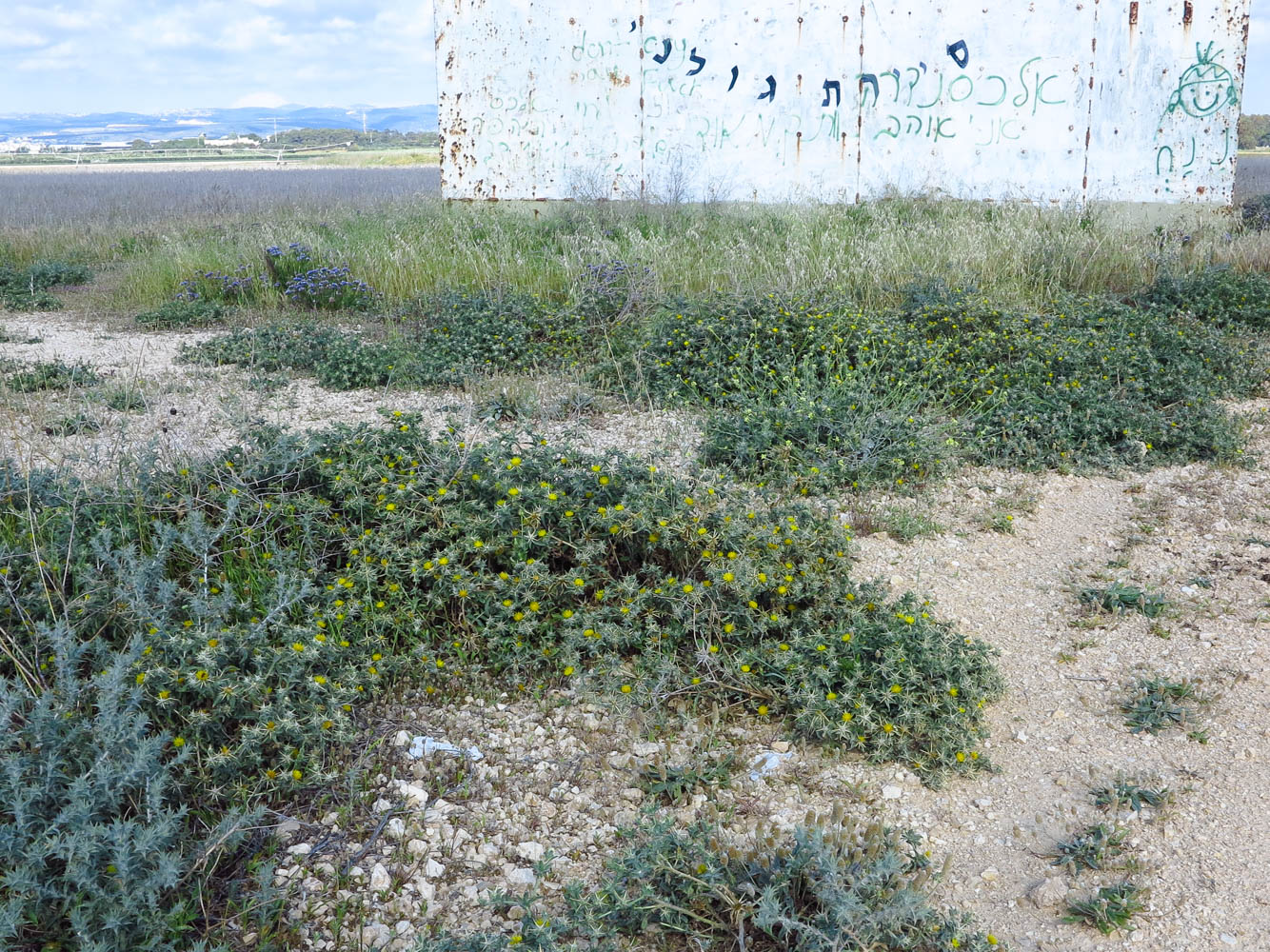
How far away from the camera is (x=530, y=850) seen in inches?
94.6

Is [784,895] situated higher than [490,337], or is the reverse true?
[490,337]

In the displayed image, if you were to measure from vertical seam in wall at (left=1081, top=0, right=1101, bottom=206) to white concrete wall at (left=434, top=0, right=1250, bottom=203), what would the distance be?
0.02 metres

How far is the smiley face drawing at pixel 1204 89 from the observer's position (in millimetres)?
10219

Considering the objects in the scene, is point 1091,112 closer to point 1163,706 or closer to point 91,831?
point 1163,706

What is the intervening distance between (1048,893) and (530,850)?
1224mm

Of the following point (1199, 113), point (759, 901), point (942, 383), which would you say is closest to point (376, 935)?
point (759, 901)

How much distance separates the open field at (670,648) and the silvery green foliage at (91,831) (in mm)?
13

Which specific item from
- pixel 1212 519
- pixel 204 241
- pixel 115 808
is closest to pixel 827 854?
pixel 115 808

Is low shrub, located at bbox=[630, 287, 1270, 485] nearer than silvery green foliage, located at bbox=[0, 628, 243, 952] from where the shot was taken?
No

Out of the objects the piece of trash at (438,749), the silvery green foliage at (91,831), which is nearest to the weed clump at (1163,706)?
the piece of trash at (438,749)

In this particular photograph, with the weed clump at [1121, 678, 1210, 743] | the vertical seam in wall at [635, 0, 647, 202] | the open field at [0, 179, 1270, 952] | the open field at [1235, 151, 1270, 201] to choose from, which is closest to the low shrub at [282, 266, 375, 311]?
the open field at [0, 179, 1270, 952]

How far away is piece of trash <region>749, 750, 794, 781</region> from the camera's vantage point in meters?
2.70

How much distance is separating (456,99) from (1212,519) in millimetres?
10031

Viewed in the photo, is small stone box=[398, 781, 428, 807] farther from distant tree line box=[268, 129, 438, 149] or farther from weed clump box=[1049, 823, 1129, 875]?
distant tree line box=[268, 129, 438, 149]
